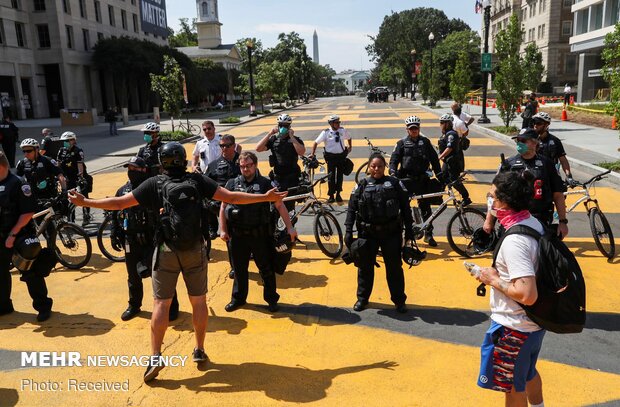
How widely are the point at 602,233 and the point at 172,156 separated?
20.7 ft

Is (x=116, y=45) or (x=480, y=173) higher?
(x=116, y=45)

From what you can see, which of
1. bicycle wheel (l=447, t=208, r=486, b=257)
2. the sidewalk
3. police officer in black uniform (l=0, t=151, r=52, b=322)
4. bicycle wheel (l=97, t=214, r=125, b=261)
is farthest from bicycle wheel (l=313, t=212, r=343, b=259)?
the sidewalk

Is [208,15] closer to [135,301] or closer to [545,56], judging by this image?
[545,56]

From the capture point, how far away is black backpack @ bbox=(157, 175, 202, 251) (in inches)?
163

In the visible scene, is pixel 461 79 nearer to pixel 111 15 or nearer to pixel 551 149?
pixel 551 149

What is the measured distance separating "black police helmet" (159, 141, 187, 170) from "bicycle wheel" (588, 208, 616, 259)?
601 centimetres

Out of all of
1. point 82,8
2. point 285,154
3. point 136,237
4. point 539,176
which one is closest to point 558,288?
point 539,176

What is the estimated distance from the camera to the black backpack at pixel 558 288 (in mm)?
2830

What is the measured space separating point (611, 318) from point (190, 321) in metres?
4.70

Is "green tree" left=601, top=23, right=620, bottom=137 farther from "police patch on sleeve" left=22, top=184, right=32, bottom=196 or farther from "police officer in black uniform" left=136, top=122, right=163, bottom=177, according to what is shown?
"police patch on sleeve" left=22, top=184, right=32, bottom=196

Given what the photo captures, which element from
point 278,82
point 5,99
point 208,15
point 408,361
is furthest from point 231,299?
point 208,15

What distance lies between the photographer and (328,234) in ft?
25.5

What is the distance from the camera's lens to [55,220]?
7441mm

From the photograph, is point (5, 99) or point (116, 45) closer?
point (5, 99)
